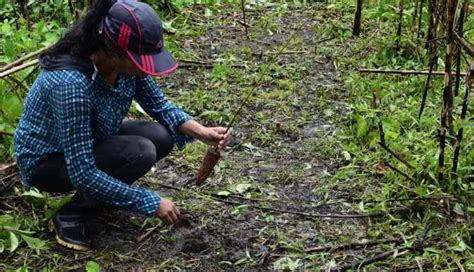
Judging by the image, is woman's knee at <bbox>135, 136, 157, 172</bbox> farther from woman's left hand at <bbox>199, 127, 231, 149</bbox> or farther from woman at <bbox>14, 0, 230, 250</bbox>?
woman's left hand at <bbox>199, 127, 231, 149</bbox>

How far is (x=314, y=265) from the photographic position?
96.3 inches

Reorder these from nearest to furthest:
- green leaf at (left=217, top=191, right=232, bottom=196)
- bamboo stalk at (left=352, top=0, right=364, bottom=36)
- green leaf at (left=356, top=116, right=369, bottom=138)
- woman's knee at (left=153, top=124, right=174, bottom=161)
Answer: woman's knee at (left=153, top=124, right=174, bottom=161) → green leaf at (left=217, top=191, right=232, bottom=196) → green leaf at (left=356, top=116, right=369, bottom=138) → bamboo stalk at (left=352, top=0, right=364, bottom=36)

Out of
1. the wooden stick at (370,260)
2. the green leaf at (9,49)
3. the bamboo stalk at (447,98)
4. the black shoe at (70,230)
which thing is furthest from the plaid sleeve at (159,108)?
the green leaf at (9,49)

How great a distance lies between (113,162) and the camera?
2.43 metres

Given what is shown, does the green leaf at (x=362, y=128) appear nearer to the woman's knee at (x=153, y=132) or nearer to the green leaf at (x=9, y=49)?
the woman's knee at (x=153, y=132)

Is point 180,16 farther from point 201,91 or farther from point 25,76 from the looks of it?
point 25,76

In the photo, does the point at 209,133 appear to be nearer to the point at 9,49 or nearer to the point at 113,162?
the point at 113,162

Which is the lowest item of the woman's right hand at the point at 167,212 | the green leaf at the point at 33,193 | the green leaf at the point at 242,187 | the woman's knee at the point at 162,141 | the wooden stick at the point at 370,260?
the green leaf at the point at 242,187

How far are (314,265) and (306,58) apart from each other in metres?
2.18

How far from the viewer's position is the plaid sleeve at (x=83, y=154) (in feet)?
7.23

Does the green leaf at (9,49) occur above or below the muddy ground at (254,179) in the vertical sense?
above

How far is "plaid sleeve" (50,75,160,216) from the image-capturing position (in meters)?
2.21

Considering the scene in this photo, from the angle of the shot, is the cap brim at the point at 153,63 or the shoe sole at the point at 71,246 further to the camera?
the shoe sole at the point at 71,246

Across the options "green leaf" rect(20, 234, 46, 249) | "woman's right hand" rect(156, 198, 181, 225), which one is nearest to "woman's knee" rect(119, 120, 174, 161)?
"woman's right hand" rect(156, 198, 181, 225)
